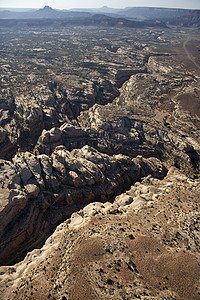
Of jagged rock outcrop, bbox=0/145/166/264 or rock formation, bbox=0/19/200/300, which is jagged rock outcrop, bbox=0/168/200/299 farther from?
jagged rock outcrop, bbox=0/145/166/264

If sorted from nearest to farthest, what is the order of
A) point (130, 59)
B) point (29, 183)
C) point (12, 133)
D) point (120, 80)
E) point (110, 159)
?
1. point (29, 183)
2. point (110, 159)
3. point (12, 133)
4. point (120, 80)
5. point (130, 59)

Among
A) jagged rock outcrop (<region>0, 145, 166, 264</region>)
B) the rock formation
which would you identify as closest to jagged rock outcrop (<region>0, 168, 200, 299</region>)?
the rock formation

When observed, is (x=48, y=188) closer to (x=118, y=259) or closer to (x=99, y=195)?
(x=99, y=195)

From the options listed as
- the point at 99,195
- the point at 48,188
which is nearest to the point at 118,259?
the point at 99,195

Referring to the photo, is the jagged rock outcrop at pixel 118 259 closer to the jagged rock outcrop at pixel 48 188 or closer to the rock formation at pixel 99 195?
the rock formation at pixel 99 195

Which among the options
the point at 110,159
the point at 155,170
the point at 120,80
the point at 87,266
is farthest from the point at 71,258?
the point at 120,80

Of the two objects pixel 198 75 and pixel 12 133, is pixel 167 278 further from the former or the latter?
pixel 198 75
